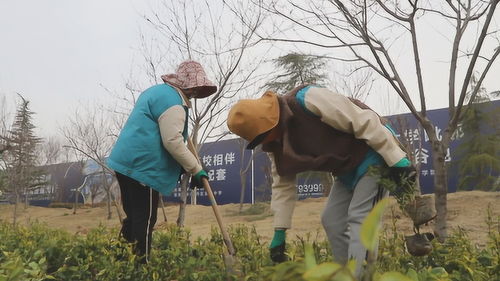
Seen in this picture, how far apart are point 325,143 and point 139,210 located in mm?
1322

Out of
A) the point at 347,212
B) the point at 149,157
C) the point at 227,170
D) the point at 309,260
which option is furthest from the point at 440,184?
the point at 227,170

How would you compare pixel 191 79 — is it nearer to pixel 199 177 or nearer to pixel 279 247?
pixel 199 177

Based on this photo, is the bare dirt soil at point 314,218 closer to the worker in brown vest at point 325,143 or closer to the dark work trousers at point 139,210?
the dark work trousers at point 139,210

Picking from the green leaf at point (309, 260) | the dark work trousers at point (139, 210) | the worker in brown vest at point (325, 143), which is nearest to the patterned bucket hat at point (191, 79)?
the dark work trousers at point (139, 210)

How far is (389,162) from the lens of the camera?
6.21 ft

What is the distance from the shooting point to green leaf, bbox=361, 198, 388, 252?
37cm

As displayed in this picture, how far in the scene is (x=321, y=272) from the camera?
40cm

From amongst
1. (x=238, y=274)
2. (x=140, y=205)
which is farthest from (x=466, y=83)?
(x=140, y=205)

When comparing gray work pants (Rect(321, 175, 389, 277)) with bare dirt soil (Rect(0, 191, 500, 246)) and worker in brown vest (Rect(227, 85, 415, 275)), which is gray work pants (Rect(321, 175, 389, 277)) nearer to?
worker in brown vest (Rect(227, 85, 415, 275))

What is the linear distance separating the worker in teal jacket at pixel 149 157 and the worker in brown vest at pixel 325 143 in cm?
77

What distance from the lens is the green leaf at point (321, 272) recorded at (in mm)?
399

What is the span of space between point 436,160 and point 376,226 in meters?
3.55

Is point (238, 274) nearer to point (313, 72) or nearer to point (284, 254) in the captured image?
point (284, 254)

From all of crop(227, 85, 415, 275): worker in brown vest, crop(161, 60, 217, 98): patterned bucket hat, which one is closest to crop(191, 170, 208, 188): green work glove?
crop(161, 60, 217, 98): patterned bucket hat
